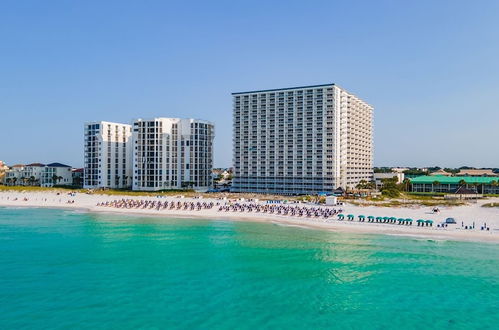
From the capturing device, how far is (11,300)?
80.2 ft

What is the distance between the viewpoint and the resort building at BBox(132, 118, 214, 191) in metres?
118

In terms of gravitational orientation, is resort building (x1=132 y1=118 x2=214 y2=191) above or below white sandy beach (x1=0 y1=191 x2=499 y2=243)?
above

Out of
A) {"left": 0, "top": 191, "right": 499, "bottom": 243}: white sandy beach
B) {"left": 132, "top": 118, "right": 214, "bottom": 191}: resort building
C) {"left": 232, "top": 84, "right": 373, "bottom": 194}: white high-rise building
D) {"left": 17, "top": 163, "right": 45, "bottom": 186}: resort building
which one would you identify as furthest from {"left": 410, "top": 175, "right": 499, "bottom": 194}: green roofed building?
{"left": 17, "top": 163, "right": 45, "bottom": 186}: resort building

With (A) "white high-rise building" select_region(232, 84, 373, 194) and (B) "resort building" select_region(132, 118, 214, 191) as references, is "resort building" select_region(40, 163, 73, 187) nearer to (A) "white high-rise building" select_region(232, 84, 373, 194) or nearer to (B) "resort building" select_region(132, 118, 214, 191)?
(B) "resort building" select_region(132, 118, 214, 191)

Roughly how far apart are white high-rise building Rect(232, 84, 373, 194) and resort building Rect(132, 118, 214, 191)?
14.7m

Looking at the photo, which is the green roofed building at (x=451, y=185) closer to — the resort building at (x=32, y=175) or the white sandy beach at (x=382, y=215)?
the white sandy beach at (x=382, y=215)

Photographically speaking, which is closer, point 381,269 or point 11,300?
point 11,300

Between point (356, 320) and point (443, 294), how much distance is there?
28.0 ft

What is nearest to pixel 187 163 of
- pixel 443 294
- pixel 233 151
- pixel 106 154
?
pixel 233 151

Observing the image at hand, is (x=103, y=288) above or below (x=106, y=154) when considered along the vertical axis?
below

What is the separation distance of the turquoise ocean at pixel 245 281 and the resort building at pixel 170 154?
7188 centimetres

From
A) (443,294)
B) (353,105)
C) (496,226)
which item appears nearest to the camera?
(443,294)

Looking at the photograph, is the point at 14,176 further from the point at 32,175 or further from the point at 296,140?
the point at 296,140

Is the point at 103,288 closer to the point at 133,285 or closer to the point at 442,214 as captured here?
the point at 133,285
